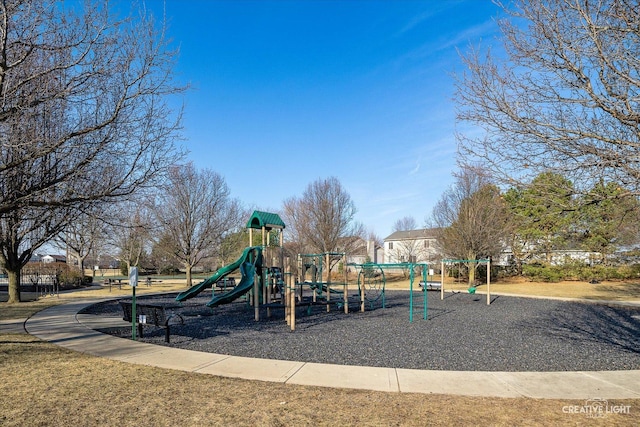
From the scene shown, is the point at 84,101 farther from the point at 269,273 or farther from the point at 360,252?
the point at 360,252

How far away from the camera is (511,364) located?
7516 mm

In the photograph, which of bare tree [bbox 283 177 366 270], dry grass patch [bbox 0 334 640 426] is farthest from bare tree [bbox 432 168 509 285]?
dry grass patch [bbox 0 334 640 426]

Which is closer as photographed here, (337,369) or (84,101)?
(337,369)

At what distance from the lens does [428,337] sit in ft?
33.8

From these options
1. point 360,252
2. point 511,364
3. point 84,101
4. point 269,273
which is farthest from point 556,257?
point 84,101

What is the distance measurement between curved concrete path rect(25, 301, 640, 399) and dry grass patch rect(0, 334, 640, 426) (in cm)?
34

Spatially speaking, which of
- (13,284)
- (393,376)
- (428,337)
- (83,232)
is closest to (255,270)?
(428,337)

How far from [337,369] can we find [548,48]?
573cm

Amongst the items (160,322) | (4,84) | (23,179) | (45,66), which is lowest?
(160,322)

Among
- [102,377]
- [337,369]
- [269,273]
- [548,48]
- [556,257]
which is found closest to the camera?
[548,48]

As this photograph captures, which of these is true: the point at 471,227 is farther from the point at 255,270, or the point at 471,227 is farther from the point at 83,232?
the point at 83,232

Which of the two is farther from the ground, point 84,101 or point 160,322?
point 84,101

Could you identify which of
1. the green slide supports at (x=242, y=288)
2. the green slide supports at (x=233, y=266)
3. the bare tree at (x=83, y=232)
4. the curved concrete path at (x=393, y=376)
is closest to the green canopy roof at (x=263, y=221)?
the green slide supports at (x=233, y=266)

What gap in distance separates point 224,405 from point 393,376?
9.12 feet
